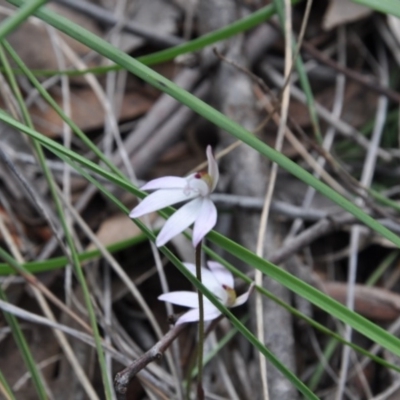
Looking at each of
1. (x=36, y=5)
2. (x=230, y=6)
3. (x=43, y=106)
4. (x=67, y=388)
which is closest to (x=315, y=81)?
(x=230, y=6)

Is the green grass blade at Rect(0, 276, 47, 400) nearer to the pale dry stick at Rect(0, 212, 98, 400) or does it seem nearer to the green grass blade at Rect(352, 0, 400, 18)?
the pale dry stick at Rect(0, 212, 98, 400)

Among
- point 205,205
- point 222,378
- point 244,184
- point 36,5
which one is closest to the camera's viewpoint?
point 36,5

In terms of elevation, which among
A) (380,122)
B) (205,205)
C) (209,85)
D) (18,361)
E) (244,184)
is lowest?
(18,361)

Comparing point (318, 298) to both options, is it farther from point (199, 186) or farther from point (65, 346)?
point (65, 346)

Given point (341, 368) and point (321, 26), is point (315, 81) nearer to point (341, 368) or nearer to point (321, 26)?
point (321, 26)

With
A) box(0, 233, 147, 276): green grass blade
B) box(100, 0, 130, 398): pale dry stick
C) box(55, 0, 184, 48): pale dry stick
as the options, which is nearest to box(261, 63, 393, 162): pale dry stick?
box(55, 0, 184, 48): pale dry stick

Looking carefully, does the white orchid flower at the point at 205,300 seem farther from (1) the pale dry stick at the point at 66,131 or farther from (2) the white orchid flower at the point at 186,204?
(1) the pale dry stick at the point at 66,131

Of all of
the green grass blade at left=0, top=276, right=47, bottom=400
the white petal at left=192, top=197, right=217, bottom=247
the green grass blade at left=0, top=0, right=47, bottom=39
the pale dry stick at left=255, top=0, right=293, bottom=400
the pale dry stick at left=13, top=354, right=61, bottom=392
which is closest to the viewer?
the green grass blade at left=0, top=0, right=47, bottom=39

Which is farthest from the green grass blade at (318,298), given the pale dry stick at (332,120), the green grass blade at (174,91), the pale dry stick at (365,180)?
the pale dry stick at (332,120)
